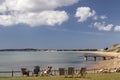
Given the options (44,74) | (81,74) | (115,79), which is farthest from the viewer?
(44,74)

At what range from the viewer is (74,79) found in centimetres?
3128

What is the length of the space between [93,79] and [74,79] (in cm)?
167

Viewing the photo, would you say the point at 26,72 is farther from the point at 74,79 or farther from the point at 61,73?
the point at 74,79

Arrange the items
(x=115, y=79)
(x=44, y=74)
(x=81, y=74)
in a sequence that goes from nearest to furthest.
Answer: (x=115, y=79)
(x=81, y=74)
(x=44, y=74)

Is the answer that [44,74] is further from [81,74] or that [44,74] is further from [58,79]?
[58,79]

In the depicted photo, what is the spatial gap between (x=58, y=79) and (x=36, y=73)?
30.1 ft

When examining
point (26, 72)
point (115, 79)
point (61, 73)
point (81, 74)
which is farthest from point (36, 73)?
point (115, 79)

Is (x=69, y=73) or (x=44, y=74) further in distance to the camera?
(x=44, y=74)

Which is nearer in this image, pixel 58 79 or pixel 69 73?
pixel 58 79

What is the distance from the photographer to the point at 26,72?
3891 centimetres

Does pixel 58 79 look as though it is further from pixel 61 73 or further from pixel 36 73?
pixel 36 73

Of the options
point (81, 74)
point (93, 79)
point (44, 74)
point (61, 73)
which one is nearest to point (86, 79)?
point (93, 79)

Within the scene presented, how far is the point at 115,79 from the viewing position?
30.1 meters

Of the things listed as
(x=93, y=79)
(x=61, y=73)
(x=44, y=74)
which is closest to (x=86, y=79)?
(x=93, y=79)
